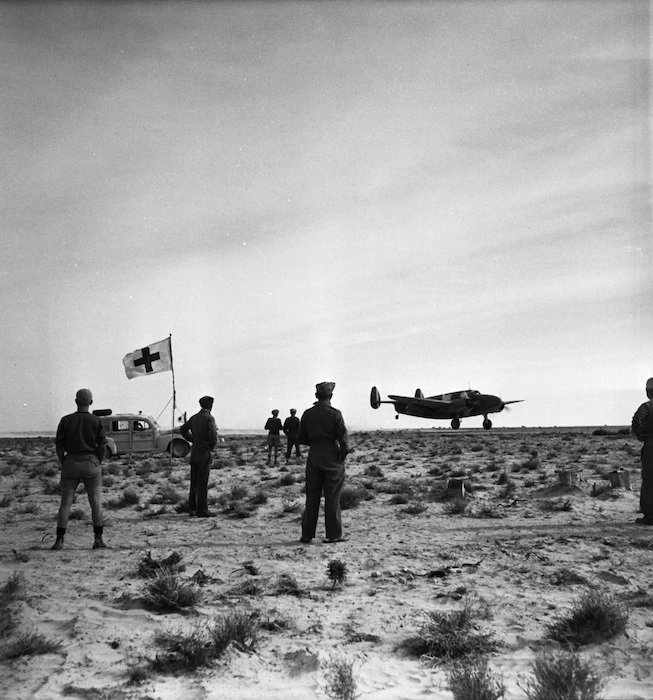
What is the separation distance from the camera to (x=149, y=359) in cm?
2123

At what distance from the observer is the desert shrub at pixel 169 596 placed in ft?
18.4

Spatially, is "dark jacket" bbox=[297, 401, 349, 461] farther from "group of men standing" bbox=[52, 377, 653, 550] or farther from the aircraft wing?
the aircraft wing

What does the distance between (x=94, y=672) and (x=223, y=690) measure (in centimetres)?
103

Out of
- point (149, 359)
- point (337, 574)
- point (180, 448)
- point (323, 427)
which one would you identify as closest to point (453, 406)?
point (180, 448)

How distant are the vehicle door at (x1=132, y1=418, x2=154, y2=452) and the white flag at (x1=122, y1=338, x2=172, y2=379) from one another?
5049 millimetres

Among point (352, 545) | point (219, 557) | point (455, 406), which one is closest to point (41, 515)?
point (219, 557)

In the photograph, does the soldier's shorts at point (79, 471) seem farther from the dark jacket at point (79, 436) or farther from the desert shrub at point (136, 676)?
the desert shrub at point (136, 676)

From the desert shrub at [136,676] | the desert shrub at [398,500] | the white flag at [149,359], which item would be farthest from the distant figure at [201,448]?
the white flag at [149,359]

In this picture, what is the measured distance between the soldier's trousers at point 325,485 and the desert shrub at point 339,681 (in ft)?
14.0

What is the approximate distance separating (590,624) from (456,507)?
6342 mm

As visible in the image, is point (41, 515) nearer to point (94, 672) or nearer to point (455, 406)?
point (94, 672)

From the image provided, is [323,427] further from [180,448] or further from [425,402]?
[425,402]

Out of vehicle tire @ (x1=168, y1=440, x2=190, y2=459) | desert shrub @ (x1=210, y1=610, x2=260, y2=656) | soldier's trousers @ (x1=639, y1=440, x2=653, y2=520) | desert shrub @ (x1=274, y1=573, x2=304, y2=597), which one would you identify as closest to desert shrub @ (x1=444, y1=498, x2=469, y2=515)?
soldier's trousers @ (x1=639, y1=440, x2=653, y2=520)

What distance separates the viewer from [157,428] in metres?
26.5
